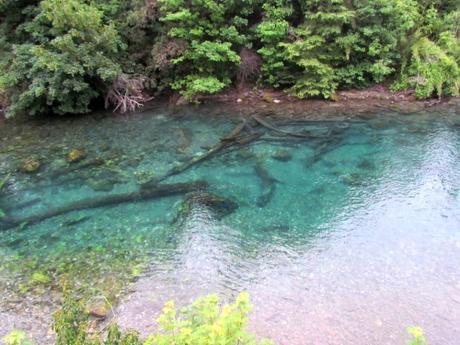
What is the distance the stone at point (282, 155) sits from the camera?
13.3 metres

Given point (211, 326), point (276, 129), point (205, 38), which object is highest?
point (205, 38)

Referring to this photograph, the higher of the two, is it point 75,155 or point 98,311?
point 75,155

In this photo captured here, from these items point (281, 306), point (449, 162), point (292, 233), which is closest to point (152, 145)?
point (292, 233)

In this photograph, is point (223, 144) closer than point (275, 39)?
Yes

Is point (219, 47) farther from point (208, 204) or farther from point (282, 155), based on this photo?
point (208, 204)

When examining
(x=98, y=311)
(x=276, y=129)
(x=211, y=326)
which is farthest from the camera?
(x=276, y=129)

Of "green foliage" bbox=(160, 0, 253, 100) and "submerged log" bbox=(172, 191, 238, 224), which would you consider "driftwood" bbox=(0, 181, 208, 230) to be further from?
"green foliage" bbox=(160, 0, 253, 100)

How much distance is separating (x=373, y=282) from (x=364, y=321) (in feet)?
3.69

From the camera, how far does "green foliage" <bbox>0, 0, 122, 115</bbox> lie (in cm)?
1510

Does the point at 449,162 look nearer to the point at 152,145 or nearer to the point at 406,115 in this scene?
the point at 406,115

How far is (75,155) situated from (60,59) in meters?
3.94

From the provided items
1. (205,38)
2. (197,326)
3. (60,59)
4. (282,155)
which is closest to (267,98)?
(205,38)

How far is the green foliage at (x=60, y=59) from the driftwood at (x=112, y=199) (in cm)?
588

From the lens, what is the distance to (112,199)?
11.5 meters
